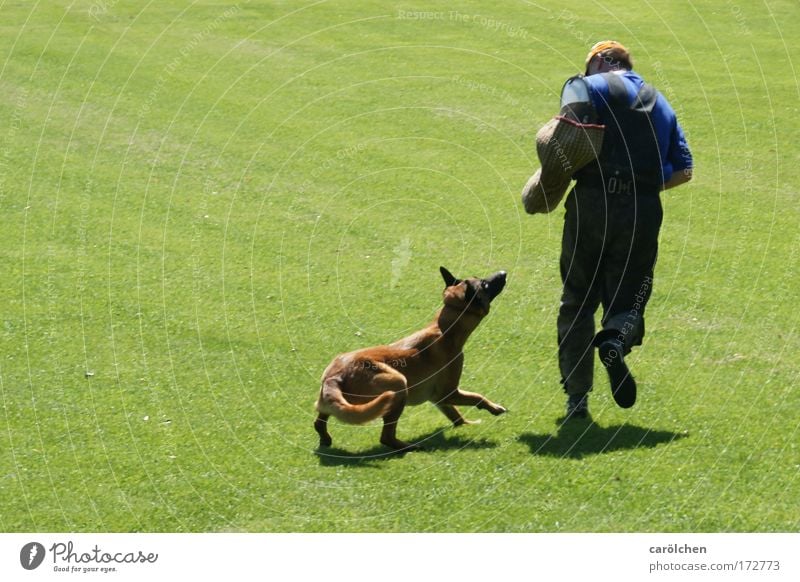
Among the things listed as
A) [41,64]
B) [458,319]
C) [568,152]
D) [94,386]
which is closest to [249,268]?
[94,386]

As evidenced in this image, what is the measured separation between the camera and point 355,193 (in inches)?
666

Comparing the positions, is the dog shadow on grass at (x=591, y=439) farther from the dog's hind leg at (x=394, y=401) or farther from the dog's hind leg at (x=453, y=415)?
the dog's hind leg at (x=394, y=401)

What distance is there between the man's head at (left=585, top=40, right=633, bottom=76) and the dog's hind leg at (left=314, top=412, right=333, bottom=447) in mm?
3369

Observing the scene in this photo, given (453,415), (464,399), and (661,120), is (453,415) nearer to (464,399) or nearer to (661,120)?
(464,399)

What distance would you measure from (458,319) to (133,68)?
1548 centimetres

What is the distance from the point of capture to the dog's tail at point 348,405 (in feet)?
28.5

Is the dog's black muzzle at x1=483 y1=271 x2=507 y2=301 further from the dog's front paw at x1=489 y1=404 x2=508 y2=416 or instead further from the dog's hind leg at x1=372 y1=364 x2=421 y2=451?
the dog's hind leg at x1=372 y1=364 x2=421 y2=451

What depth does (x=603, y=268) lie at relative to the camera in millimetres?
9109

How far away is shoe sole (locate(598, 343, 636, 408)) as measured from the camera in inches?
338

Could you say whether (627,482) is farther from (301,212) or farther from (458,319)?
(301,212)

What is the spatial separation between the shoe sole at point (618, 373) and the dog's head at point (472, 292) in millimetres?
1356
